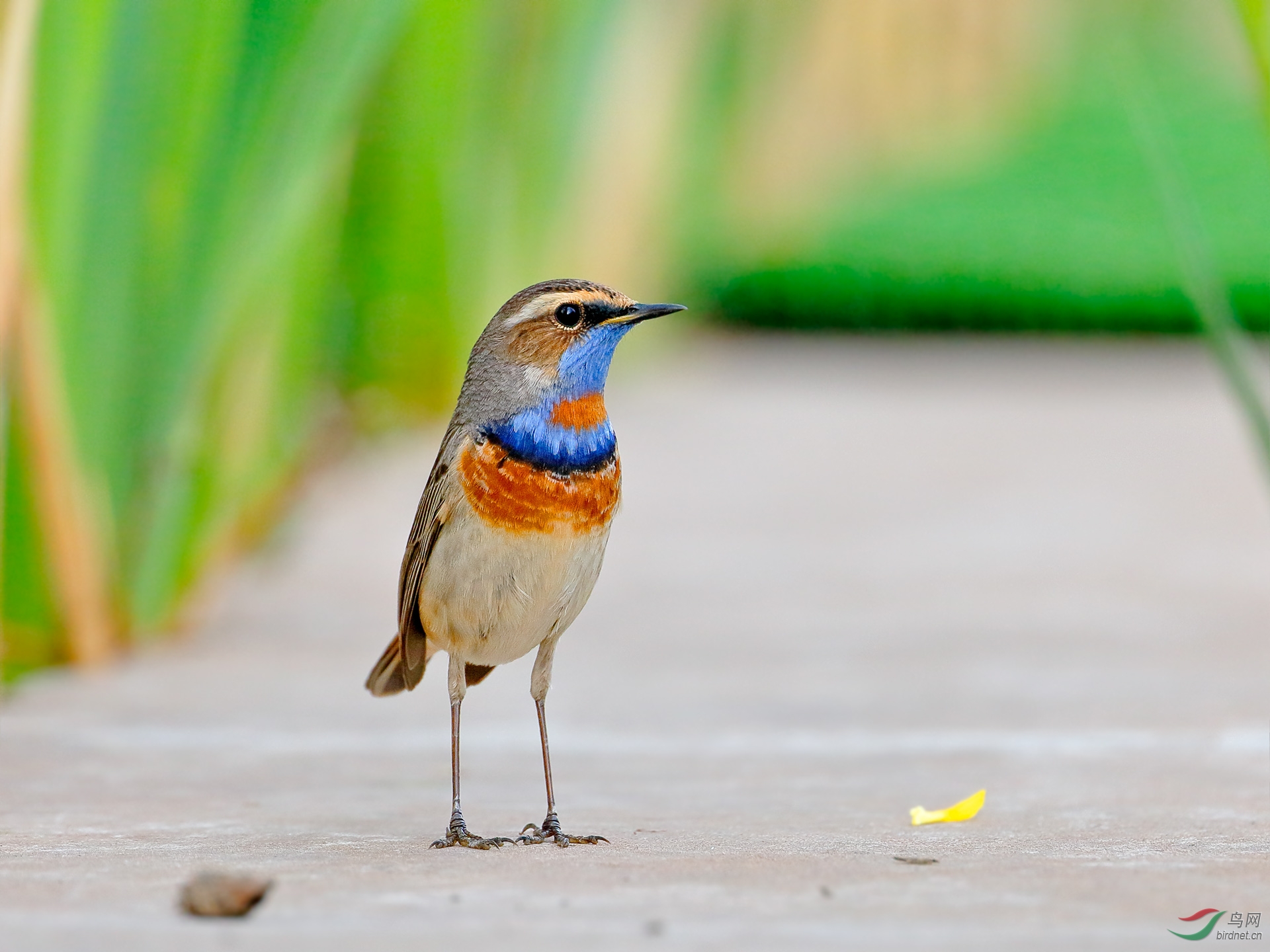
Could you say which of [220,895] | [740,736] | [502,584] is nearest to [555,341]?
[502,584]

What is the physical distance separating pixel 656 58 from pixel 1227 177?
985 centimetres

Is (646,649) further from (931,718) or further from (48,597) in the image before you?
(48,597)

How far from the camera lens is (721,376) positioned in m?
12.0

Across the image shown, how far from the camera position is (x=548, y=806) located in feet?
7.50

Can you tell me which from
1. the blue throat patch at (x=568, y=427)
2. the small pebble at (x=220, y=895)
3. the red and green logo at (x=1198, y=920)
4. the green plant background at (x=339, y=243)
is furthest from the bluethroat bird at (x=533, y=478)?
the green plant background at (x=339, y=243)

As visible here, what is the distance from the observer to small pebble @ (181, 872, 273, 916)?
1.76 metres

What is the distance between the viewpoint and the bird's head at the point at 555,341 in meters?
2.23

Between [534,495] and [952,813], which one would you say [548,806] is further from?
[952,813]

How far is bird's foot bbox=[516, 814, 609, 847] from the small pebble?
51 centimetres

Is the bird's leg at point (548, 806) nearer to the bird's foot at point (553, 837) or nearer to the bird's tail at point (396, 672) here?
the bird's foot at point (553, 837)

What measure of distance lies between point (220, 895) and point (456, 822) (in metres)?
0.51

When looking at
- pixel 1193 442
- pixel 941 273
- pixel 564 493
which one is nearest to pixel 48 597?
pixel 564 493

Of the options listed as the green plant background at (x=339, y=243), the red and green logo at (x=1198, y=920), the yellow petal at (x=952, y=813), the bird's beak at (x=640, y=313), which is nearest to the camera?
the red and green logo at (x=1198, y=920)

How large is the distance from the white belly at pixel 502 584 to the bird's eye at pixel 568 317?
28 centimetres
